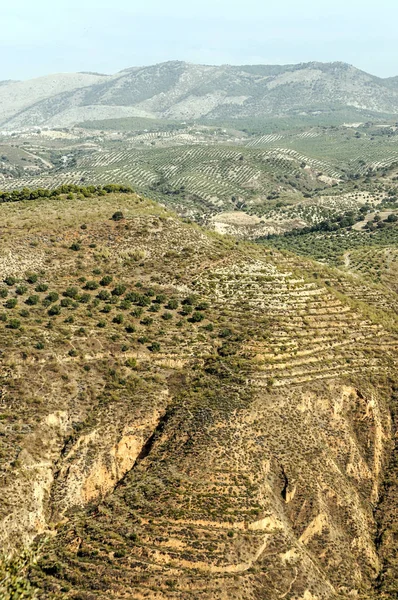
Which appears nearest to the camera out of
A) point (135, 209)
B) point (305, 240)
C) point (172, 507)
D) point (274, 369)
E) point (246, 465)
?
point (172, 507)

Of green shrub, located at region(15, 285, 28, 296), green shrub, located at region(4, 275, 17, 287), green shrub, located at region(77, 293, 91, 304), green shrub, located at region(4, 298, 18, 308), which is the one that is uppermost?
green shrub, located at region(4, 275, 17, 287)

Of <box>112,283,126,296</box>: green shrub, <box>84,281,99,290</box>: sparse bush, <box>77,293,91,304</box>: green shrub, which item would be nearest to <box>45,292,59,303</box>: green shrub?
<box>77,293,91,304</box>: green shrub

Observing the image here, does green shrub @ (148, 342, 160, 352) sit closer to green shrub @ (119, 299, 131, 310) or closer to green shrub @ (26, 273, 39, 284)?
green shrub @ (119, 299, 131, 310)

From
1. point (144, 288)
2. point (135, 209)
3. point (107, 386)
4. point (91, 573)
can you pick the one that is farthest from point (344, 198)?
point (91, 573)

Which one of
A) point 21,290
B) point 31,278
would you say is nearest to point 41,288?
point 21,290

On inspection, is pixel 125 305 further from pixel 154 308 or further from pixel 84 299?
pixel 84 299

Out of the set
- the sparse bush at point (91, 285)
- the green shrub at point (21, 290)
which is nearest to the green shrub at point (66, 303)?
the sparse bush at point (91, 285)

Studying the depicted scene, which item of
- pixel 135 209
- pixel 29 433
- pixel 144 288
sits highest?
pixel 135 209

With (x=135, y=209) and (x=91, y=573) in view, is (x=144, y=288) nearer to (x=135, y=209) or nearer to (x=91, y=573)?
(x=135, y=209)
